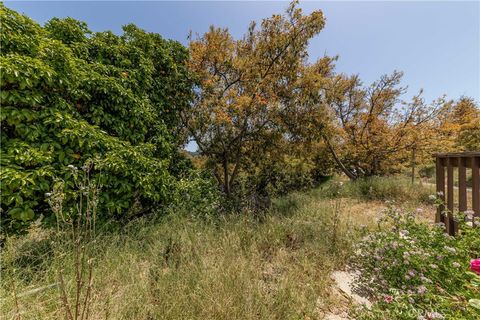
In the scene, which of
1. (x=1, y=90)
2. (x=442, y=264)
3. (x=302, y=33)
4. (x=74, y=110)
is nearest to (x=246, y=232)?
(x=442, y=264)

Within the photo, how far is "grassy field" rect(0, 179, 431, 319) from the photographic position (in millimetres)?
1714

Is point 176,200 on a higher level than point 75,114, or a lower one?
lower

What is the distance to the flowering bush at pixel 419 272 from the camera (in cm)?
149

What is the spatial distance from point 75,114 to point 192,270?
2.57 metres

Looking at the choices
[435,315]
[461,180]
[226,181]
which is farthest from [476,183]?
[226,181]

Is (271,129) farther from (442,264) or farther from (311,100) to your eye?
(442,264)

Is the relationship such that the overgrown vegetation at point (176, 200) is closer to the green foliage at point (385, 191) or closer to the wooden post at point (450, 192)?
the green foliage at point (385, 191)

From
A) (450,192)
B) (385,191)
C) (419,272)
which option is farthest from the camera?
(385,191)

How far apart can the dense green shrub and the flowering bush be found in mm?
2948

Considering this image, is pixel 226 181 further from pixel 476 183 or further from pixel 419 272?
pixel 476 183

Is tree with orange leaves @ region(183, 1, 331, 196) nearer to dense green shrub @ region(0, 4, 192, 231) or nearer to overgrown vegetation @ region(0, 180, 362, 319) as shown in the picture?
dense green shrub @ region(0, 4, 192, 231)

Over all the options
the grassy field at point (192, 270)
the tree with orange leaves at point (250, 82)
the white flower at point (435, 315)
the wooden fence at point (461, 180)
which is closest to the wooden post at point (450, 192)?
the wooden fence at point (461, 180)

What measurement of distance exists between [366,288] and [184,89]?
186 inches

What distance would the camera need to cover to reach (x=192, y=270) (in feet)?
7.12
